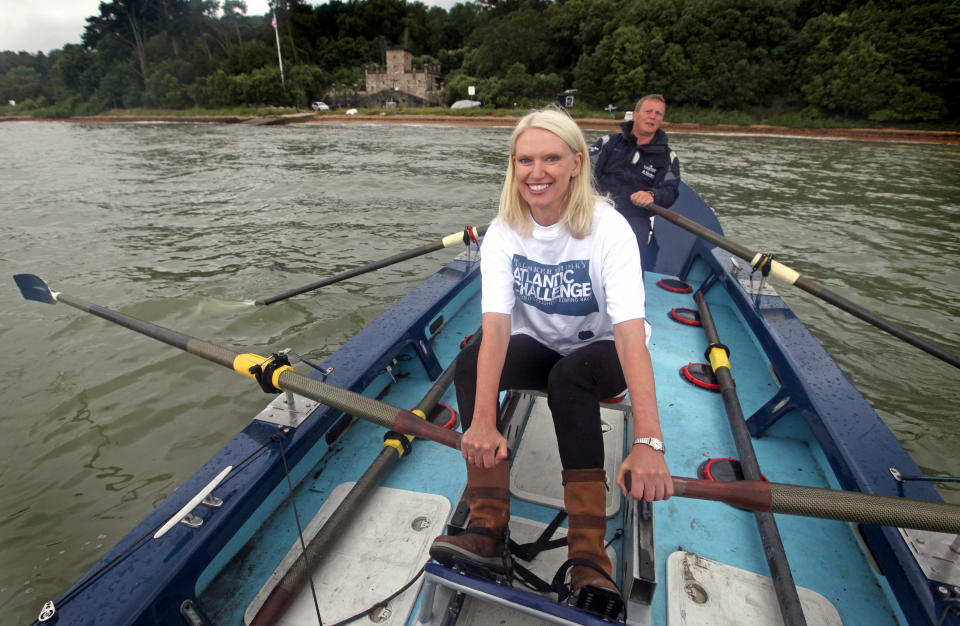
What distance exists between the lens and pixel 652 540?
1.48 meters

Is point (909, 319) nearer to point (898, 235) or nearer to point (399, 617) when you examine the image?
point (898, 235)

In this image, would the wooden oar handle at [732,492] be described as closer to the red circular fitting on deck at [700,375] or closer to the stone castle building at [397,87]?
the red circular fitting on deck at [700,375]

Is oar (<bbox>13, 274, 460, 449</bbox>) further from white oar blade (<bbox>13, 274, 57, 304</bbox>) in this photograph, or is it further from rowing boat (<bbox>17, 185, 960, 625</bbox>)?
white oar blade (<bbox>13, 274, 57, 304</bbox>)

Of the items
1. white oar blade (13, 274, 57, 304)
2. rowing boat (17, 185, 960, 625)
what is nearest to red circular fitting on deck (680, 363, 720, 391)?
rowing boat (17, 185, 960, 625)

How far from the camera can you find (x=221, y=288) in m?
5.85

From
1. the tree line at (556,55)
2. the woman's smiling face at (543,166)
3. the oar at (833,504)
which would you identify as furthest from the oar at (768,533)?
the tree line at (556,55)

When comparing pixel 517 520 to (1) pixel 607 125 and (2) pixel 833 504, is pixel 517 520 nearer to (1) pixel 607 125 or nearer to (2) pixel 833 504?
(2) pixel 833 504

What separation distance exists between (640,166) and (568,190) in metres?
Answer: 2.65

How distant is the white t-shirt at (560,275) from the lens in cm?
171

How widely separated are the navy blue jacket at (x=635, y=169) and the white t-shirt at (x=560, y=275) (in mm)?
2478

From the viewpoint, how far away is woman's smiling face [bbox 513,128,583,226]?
1.61 meters

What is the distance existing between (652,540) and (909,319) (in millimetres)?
6058

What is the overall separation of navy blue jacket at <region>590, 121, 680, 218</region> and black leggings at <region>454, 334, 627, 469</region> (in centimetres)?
267

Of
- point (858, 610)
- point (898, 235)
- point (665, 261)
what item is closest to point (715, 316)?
point (665, 261)
